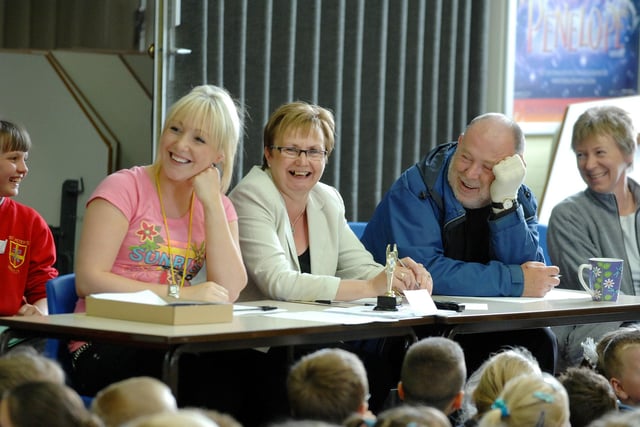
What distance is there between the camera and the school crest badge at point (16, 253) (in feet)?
10.5

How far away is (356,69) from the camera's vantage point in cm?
471

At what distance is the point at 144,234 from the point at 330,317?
0.63m

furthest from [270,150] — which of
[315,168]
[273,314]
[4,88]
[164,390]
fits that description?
[4,88]

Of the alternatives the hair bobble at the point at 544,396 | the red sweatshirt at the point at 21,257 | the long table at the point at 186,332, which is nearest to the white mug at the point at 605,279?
the long table at the point at 186,332

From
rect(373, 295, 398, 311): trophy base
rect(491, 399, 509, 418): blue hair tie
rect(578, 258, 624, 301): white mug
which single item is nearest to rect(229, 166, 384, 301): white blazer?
rect(373, 295, 398, 311): trophy base

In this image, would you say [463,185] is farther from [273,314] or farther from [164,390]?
[164,390]

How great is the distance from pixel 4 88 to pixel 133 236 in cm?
226

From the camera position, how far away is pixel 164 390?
1630mm

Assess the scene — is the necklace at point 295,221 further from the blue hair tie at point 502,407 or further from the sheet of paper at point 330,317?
the blue hair tie at point 502,407

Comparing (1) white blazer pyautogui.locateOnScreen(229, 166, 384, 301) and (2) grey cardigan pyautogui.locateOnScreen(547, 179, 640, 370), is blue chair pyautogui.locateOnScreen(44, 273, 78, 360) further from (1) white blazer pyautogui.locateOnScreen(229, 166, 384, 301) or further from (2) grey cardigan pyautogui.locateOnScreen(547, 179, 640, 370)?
(2) grey cardigan pyautogui.locateOnScreen(547, 179, 640, 370)

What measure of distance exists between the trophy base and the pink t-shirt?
0.55m

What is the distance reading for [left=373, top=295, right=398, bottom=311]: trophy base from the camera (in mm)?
2684

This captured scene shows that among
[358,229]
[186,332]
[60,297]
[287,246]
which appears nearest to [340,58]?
[358,229]

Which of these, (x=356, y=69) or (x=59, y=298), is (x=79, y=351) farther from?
(x=356, y=69)
